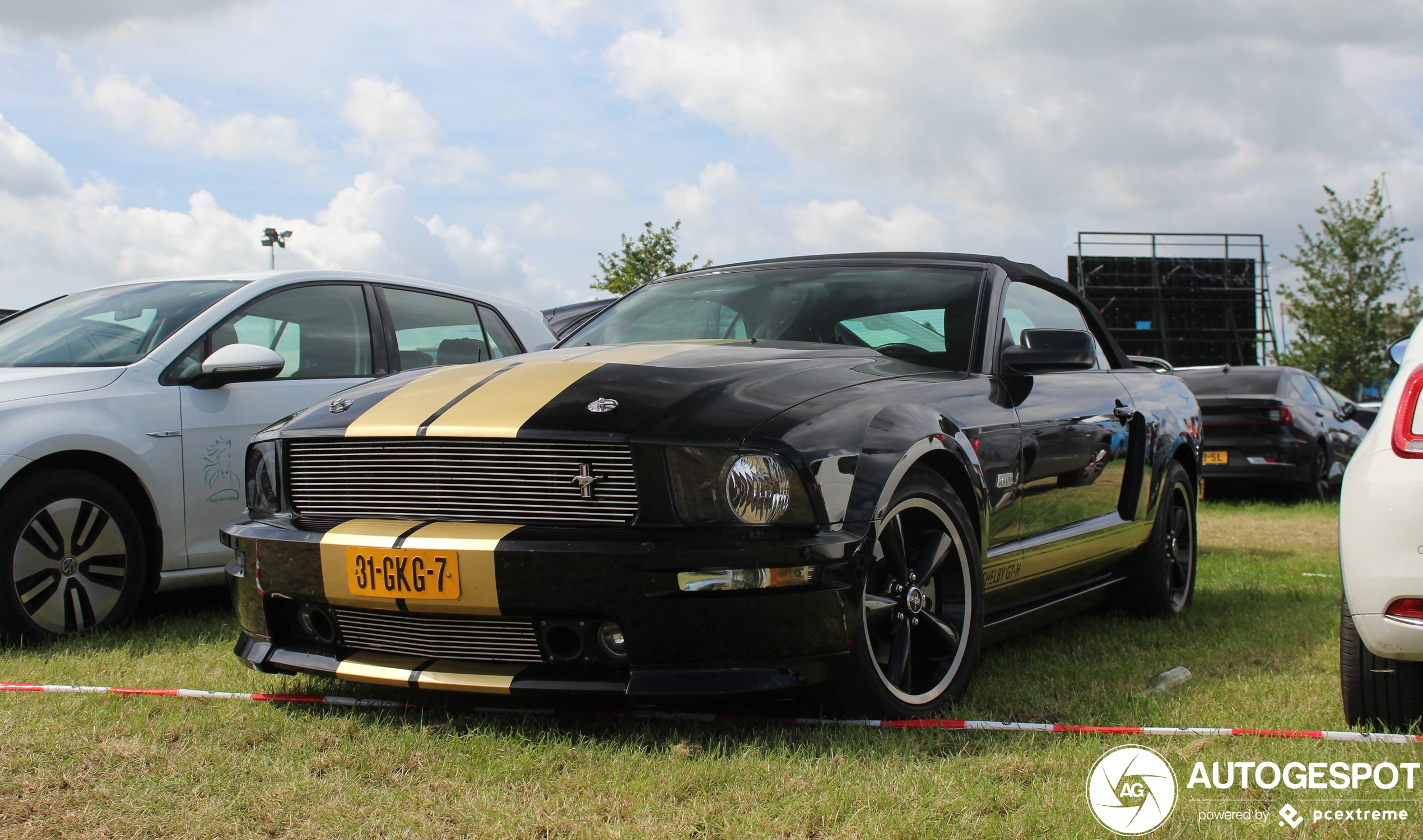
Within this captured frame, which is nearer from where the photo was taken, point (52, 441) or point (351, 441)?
point (351, 441)

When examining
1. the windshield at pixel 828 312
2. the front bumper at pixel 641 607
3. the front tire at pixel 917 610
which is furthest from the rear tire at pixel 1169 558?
the front bumper at pixel 641 607

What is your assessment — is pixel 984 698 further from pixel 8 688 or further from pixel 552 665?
pixel 8 688

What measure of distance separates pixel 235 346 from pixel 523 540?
2459 millimetres

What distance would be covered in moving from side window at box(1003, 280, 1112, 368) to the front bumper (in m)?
1.56

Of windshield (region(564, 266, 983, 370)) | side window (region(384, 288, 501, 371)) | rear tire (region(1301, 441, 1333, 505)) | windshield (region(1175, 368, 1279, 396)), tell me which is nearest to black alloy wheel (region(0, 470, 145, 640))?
side window (region(384, 288, 501, 371))

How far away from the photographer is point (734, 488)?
9.41 ft

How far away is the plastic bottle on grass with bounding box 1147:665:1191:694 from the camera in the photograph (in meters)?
3.68

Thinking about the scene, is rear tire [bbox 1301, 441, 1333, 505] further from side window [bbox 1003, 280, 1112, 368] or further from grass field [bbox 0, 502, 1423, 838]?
grass field [bbox 0, 502, 1423, 838]

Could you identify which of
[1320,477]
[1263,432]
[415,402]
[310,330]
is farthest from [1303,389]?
[415,402]

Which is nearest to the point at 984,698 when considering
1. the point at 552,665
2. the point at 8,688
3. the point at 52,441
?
the point at 552,665

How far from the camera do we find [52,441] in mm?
4285

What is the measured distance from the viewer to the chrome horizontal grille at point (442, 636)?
9.77 ft

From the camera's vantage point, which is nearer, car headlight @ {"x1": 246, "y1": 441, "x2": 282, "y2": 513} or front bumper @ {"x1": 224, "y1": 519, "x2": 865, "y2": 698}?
front bumper @ {"x1": 224, "y1": 519, "x2": 865, "y2": 698}

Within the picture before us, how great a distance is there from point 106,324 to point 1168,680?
4367 mm
